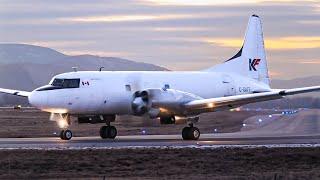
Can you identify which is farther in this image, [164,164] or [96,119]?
[96,119]

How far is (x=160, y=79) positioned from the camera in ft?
180

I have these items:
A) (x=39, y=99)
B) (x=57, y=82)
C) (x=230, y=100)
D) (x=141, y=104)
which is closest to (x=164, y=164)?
(x=39, y=99)

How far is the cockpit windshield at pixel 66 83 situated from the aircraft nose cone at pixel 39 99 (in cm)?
129

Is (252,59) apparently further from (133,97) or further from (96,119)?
(96,119)

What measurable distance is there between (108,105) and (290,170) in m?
20.8

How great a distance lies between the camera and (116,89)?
173 ft

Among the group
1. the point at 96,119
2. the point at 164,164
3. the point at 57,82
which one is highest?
the point at 57,82

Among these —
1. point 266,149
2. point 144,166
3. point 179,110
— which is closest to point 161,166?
point 144,166

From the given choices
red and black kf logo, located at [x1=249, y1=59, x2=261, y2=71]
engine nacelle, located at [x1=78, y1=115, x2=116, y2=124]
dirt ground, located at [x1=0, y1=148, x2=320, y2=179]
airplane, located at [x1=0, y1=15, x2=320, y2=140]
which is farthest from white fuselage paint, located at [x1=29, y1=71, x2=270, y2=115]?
dirt ground, located at [x1=0, y1=148, x2=320, y2=179]

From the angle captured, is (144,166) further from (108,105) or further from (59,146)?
(108,105)

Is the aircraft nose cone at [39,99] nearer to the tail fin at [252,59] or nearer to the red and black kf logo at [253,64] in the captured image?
the tail fin at [252,59]

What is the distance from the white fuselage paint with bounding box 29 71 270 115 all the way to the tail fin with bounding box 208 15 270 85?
2.26 meters

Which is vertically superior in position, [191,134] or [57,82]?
[57,82]

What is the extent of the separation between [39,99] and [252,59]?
18205mm
